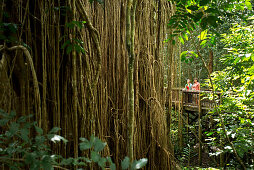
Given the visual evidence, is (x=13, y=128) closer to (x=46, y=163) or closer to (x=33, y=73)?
(x=46, y=163)

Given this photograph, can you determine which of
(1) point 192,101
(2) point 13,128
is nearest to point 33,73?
(2) point 13,128

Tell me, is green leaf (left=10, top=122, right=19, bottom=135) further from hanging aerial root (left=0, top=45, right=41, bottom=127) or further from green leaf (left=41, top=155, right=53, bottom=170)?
hanging aerial root (left=0, top=45, right=41, bottom=127)

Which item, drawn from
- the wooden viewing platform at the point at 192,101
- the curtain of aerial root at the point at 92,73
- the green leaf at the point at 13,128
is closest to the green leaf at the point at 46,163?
the green leaf at the point at 13,128

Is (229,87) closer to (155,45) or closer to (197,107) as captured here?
(155,45)

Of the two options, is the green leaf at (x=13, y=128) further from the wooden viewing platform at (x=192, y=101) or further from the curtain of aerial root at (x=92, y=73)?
the wooden viewing platform at (x=192, y=101)

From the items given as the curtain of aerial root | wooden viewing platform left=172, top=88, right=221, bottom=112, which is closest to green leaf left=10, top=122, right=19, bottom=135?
the curtain of aerial root

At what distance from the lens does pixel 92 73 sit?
1.79m

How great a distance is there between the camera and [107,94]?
206cm

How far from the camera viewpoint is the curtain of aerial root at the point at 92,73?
58.0 inches

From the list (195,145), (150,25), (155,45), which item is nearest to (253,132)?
(155,45)

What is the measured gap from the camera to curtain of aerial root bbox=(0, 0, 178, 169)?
147 centimetres

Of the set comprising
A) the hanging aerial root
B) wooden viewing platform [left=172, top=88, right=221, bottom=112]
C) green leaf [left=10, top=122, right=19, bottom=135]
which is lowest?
wooden viewing platform [left=172, top=88, right=221, bottom=112]

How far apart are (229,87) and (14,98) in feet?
10.1

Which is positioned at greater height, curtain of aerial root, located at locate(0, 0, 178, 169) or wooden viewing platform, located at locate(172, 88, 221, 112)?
curtain of aerial root, located at locate(0, 0, 178, 169)
